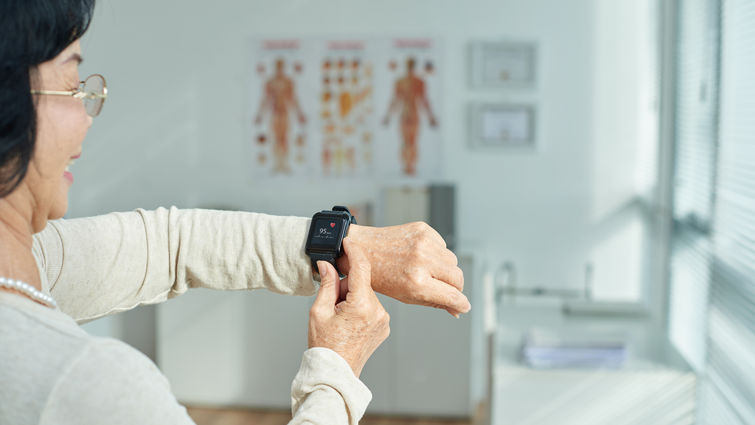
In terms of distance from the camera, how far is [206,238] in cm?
96

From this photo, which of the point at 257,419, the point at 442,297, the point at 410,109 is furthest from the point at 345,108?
the point at 442,297

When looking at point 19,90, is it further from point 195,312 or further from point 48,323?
point 195,312

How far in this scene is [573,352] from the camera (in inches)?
84.1

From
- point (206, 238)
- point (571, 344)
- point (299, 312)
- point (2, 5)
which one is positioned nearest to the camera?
point (2, 5)

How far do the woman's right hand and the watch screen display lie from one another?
96 millimetres

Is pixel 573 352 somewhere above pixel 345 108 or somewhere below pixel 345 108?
below

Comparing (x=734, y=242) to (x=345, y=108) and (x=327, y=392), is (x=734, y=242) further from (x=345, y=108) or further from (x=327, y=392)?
(x=345, y=108)

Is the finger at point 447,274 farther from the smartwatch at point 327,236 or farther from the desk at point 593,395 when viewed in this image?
the desk at point 593,395

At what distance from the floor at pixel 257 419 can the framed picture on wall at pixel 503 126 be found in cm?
128

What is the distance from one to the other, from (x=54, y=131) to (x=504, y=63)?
9.29 ft

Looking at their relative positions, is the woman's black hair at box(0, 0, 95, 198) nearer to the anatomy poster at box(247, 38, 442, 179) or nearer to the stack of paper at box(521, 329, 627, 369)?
the stack of paper at box(521, 329, 627, 369)

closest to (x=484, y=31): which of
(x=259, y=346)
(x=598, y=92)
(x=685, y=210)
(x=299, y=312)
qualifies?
(x=598, y=92)

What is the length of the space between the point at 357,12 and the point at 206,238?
2586mm

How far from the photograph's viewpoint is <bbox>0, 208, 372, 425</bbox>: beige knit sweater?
59 centimetres
